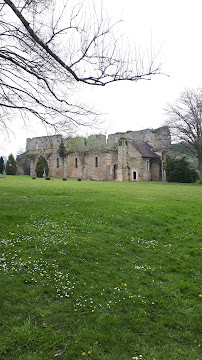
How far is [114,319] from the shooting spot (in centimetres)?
387

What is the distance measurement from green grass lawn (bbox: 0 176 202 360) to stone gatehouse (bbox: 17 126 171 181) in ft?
97.7

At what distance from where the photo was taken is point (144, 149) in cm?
4284

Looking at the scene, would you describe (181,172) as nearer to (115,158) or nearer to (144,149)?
(144,149)

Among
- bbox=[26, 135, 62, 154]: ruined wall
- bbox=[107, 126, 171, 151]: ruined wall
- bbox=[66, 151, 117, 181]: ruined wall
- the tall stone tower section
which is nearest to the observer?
the tall stone tower section

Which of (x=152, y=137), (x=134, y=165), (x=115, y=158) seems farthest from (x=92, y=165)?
(x=152, y=137)

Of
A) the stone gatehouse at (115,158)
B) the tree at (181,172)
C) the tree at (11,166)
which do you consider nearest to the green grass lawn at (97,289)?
the tree at (181,172)

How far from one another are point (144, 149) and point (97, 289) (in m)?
39.5

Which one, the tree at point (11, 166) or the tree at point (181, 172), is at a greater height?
the tree at point (11, 166)

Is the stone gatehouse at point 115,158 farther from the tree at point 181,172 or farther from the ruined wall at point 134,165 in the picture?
the tree at point 181,172

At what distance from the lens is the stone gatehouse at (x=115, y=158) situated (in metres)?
41.4

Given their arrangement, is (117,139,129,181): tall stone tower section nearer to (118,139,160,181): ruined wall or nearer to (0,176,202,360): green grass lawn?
(118,139,160,181): ruined wall

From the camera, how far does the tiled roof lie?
4122cm

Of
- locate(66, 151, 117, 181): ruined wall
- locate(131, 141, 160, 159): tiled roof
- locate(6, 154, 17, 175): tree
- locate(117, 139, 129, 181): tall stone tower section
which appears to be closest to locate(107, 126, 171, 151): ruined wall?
locate(131, 141, 160, 159): tiled roof

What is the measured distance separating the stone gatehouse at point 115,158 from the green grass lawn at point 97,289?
29.8 metres
